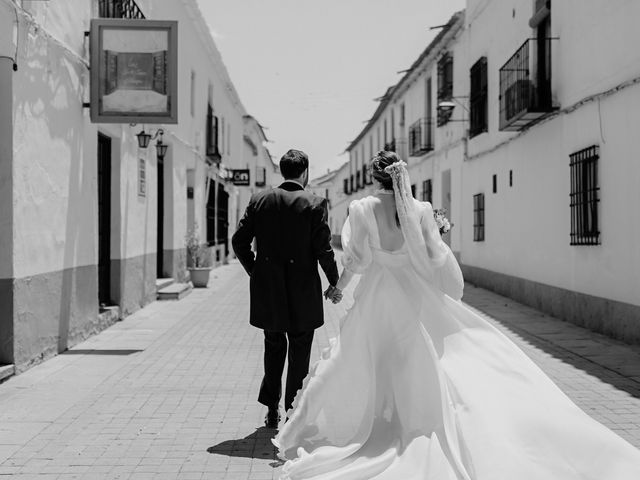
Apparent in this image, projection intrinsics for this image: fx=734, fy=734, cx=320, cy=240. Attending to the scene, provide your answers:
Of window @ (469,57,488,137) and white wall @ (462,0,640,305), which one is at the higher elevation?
window @ (469,57,488,137)

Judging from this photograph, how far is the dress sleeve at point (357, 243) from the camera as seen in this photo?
4.42m

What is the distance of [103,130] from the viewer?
31.4ft

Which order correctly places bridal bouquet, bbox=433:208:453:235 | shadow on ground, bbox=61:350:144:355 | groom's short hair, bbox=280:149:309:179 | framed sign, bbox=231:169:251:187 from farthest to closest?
framed sign, bbox=231:169:251:187 < shadow on ground, bbox=61:350:144:355 < groom's short hair, bbox=280:149:309:179 < bridal bouquet, bbox=433:208:453:235

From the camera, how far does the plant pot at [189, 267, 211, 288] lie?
1609cm

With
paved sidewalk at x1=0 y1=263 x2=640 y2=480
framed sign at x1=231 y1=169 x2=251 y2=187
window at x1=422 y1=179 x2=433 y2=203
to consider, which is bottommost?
paved sidewalk at x1=0 y1=263 x2=640 y2=480

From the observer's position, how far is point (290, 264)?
187 inches

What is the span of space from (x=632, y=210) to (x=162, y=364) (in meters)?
5.43

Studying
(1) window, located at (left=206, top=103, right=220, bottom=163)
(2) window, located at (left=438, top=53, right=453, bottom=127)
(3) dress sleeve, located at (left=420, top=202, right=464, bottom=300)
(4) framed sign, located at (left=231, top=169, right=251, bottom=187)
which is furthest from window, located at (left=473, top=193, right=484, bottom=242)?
(3) dress sleeve, located at (left=420, top=202, right=464, bottom=300)

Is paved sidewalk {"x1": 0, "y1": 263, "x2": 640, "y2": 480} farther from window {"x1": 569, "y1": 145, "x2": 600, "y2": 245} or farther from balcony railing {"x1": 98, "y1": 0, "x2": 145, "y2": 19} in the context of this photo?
balcony railing {"x1": 98, "y1": 0, "x2": 145, "y2": 19}

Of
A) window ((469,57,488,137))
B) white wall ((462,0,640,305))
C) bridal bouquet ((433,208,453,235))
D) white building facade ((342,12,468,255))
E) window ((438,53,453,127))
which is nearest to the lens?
bridal bouquet ((433,208,453,235))

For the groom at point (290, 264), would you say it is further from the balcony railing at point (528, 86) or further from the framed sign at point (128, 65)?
the balcony railing at point (528, 86)

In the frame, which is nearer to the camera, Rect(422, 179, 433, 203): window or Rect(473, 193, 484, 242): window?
Rect(473, 193, 484, 242): window

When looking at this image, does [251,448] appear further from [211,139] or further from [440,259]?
[211,139]

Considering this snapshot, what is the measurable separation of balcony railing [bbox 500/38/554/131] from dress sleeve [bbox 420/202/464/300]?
7.22 m
